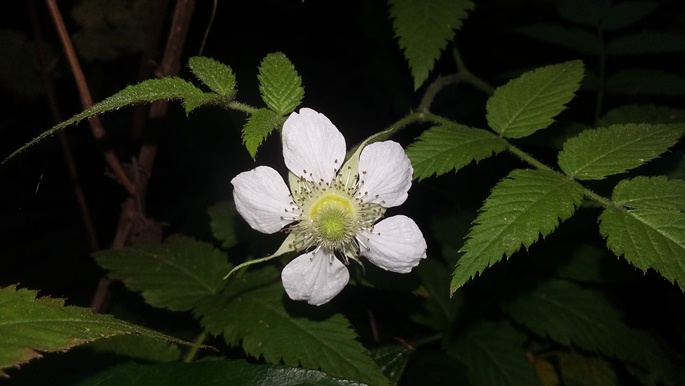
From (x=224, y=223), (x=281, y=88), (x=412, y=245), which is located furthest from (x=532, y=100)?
(x=224, y=223)

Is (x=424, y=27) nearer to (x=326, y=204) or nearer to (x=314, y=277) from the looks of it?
(x=326, y=204)

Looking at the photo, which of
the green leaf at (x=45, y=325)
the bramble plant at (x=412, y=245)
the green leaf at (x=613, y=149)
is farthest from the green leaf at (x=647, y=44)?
the green leaf at (x=45, y=325)

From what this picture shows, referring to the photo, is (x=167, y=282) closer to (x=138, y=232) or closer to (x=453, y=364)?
(x=138, y=232)

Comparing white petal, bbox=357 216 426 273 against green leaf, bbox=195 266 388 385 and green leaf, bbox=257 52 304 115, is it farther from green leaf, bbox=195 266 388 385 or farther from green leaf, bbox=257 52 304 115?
green leaf, bbox=257 52 304 115

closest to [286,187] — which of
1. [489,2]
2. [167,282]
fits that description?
[167,282]

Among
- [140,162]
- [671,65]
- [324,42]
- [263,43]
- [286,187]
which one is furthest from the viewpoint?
[671,65]

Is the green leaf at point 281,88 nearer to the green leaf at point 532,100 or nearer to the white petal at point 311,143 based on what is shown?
the white petal at point 311,143
